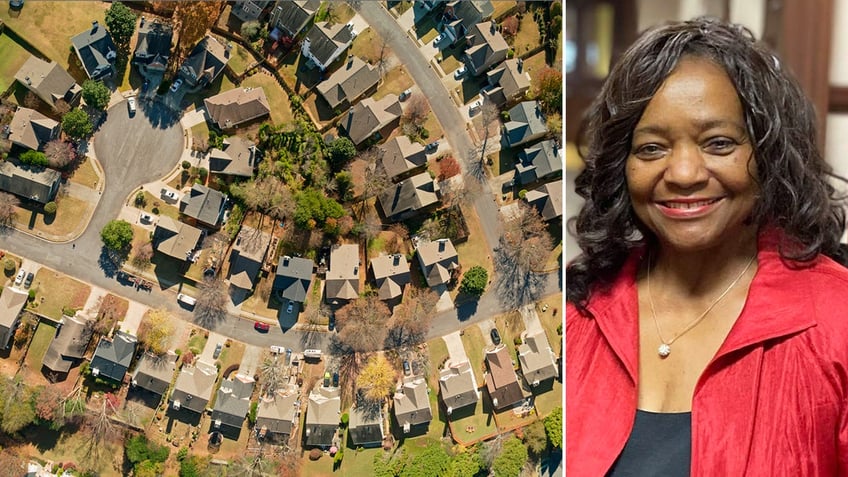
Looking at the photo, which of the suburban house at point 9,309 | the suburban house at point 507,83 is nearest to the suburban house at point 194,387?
the suburban house at point 9,309

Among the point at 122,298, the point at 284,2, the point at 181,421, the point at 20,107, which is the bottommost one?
the point at 181,421

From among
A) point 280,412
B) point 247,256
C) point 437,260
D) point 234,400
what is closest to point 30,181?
point 247,256

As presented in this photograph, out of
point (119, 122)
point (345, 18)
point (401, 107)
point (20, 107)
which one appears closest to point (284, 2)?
point (345, 18)

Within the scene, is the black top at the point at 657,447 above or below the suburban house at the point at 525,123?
below

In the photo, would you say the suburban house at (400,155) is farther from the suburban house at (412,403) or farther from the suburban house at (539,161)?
the suburban house at (412,403)

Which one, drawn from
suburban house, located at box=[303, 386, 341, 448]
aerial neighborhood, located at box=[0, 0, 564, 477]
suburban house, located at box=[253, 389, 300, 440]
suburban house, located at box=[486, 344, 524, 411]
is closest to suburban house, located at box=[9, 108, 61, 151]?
aerial neighborhood, located at box=[0, 0, 564, 477]

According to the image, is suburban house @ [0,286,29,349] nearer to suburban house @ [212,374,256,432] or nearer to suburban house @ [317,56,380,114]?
suburban house @ [212,374,256,432]

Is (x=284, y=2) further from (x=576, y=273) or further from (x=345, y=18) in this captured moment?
(x=576, y=273)
